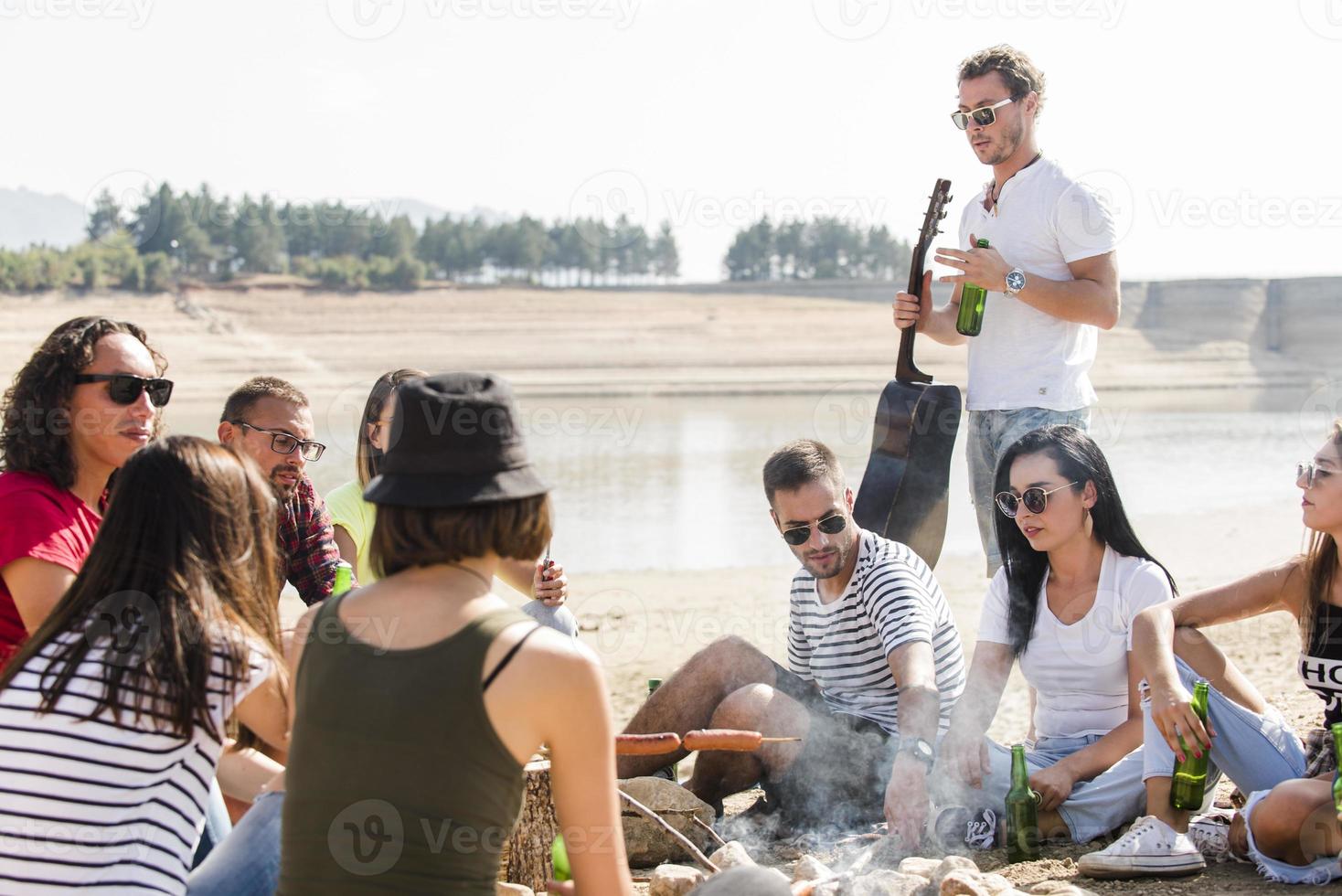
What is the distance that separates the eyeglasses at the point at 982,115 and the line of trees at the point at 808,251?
3004 inches

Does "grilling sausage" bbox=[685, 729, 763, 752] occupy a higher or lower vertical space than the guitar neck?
lower

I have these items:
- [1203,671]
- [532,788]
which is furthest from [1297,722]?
[532,788]

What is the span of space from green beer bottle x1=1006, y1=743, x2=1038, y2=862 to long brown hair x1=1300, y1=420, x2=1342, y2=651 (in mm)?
916

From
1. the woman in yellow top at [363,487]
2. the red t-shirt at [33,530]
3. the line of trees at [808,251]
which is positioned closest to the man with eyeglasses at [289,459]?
the woman in yellow top at [363,487]

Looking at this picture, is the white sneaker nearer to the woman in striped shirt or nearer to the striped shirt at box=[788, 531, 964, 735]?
the striped shirt at box=[788, 531, 964, 735]

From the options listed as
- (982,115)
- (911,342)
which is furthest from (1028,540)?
(982,115)

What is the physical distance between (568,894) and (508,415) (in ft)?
3.29

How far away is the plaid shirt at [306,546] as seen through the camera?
4613 mm

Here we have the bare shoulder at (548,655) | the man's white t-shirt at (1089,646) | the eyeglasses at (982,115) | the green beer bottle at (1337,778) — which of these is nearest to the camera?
the bare shoulder at (548,655)

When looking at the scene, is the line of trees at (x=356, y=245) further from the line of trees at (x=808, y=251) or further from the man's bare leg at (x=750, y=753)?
the man's bare leg at (x=750, y=753)

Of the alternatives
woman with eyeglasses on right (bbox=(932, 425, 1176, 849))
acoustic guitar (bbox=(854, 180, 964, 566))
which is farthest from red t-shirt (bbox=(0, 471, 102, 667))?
acoustic guitar (bbox=(854, 180, 964, 566))

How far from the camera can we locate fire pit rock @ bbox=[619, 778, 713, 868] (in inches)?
160

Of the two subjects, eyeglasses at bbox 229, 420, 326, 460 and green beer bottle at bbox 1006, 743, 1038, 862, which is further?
eyeglasses at bbox 229, 420, 326, 460

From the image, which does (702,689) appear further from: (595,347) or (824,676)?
(595,347)
